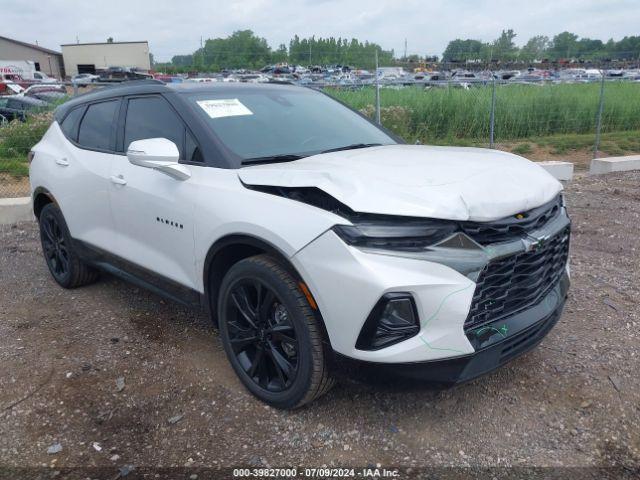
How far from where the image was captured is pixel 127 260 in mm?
3760

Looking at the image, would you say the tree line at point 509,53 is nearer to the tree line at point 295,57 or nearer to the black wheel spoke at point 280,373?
the tree line at point 295,57

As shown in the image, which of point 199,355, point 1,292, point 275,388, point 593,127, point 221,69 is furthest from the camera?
point 221,69

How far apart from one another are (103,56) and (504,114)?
186 feet

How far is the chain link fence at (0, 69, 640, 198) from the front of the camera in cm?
1189

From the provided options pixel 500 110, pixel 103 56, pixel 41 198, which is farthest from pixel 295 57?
pixel 103 56

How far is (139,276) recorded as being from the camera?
3705mm

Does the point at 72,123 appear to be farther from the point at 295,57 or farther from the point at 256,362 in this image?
the point at 295,57

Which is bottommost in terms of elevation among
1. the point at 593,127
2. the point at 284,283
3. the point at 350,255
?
the point at 593,127

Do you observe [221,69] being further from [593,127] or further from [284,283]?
[284,283]

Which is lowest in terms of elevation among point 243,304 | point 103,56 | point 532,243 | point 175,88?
point 243,304

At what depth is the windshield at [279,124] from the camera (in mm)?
3246

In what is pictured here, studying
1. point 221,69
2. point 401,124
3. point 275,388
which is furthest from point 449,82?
point 221,69

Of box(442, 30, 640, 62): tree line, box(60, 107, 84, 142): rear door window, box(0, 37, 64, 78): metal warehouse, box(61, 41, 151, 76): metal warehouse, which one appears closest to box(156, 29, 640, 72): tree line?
box(442, 30, 640, 62): tree line

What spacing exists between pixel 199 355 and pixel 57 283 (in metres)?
2.15
